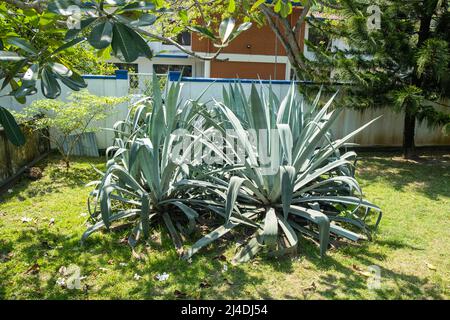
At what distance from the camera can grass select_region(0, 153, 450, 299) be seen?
2.83m

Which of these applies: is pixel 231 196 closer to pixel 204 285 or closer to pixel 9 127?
pixel 204 285

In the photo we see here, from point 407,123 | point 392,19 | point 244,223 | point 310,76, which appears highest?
point 392,19

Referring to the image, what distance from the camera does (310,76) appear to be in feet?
25.6

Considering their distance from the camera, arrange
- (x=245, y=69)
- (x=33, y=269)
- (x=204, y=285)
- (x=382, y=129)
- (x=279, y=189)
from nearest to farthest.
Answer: (x=204, y=285) → (x=33, y=269) → (x=279, y=189) → (x=382, y=129) → (x=245, y=69)

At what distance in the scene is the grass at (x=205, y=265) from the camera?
2.83m

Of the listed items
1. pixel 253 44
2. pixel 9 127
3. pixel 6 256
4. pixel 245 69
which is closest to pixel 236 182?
pixel 9 127

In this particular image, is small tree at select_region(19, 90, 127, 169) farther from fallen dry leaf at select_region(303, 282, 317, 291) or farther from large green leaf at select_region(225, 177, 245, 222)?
fallen dry leaf at select_region(303, 282, 317, 291)

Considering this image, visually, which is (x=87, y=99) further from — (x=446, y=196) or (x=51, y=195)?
(x=446, y=196)

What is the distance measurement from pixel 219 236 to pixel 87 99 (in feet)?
13.2

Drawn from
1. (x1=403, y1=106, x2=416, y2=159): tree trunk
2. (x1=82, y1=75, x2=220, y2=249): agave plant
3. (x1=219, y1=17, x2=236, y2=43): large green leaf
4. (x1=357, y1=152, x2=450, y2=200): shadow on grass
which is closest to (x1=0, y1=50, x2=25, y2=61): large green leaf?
(x1=219, y1=17, x2=236, y2=43): large green leaf

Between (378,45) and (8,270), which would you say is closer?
(8,270)

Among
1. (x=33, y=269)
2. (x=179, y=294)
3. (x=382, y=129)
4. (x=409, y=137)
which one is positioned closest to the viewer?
(x=179, y=294)

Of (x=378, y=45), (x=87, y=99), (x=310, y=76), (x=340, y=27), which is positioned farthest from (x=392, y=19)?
(x=87, y=99)

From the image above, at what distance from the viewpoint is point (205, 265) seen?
321cm
